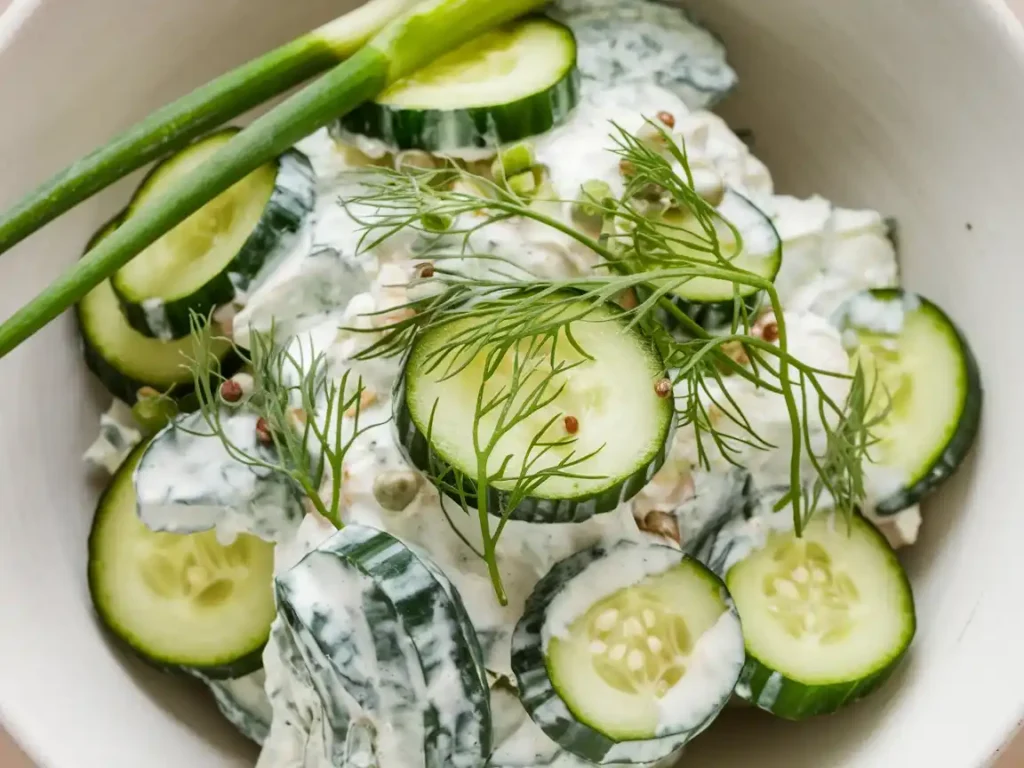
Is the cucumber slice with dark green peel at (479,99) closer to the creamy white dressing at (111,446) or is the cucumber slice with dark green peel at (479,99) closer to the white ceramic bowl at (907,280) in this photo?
the white ceramic bowl at (907,280)

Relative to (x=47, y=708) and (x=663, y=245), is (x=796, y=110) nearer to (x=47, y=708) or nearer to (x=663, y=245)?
(x=663, y=245)

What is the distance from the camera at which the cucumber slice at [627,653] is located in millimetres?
1012

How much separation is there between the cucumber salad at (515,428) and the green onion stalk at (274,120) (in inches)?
1.2

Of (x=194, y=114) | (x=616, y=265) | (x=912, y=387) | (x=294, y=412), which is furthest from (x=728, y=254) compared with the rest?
(x=194, y=114)

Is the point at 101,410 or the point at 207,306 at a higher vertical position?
the point at 207,306

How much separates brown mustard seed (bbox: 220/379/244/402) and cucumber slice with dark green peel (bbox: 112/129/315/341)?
105mm

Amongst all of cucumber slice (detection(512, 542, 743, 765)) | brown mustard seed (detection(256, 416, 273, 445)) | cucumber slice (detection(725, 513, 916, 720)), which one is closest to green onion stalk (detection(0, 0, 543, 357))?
brown mustard seed (detection(256, 416, 273, 445))

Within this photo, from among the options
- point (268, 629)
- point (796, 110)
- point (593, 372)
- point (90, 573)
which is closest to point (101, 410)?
point (90, 573)

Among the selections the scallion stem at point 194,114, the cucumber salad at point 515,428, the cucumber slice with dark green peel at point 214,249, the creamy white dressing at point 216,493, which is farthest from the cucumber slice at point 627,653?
the scallion stem at point 194,114

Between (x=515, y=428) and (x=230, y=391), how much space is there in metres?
0.39

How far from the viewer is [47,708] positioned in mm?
1114

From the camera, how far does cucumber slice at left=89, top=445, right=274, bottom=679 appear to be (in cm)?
120

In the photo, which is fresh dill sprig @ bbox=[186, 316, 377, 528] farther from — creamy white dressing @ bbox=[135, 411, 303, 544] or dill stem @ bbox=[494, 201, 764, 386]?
dill stem @ bbox=[494, 201, 764, 386]

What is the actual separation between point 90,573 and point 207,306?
37 centimetres
